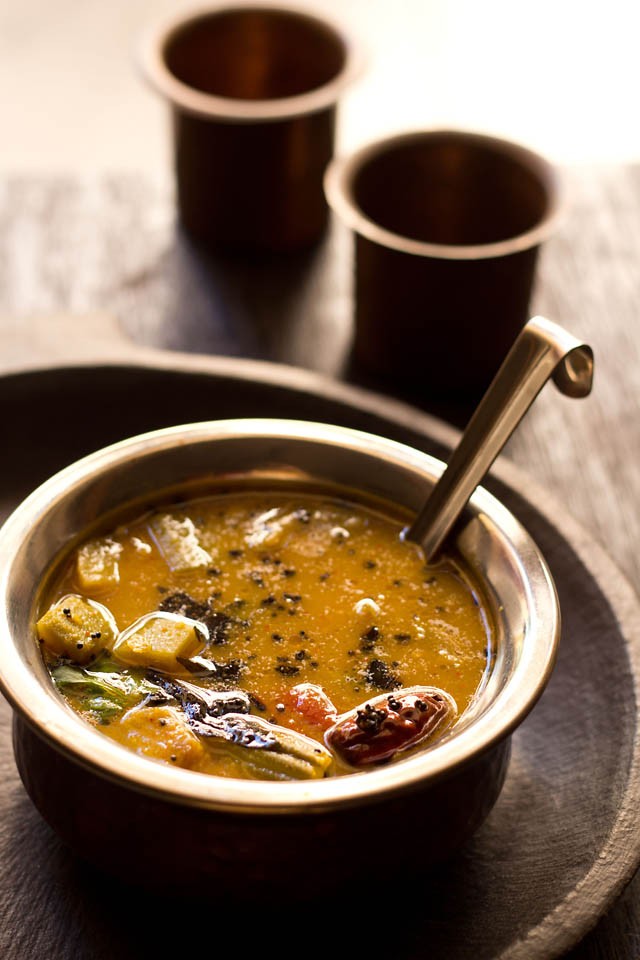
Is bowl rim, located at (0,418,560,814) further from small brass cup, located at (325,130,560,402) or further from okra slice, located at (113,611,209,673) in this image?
small brass cup, located at (325,130,560,402)

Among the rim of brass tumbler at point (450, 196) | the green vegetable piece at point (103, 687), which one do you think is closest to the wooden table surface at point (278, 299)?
the rim of brass tumbler at point (450, 196)

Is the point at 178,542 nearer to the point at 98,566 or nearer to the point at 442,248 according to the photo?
the point at 98,566

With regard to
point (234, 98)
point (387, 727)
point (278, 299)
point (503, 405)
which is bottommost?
point (278, 299)

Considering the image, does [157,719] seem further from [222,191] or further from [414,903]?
[222,191]

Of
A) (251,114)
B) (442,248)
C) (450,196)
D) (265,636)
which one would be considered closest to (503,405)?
(265,636)

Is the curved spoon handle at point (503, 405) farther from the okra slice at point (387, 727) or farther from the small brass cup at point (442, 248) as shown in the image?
the small brass cup at point (442, 248)

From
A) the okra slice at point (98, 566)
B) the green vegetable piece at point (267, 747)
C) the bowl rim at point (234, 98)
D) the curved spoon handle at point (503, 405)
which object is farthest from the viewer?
the bowl rim at point (234, 98)

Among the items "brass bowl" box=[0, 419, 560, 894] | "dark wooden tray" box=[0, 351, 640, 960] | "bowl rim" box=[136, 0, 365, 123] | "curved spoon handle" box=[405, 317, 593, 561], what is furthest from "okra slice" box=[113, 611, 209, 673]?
"bowl rim" box=[136, 0, 365, 123]

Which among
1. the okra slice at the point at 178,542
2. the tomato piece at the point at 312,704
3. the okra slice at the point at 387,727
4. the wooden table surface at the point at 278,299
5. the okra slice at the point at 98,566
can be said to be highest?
the okra slice at the point at 387,727
